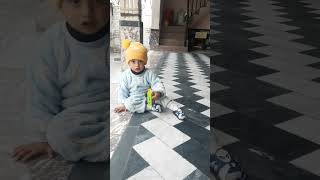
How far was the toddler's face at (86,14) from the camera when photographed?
33cm

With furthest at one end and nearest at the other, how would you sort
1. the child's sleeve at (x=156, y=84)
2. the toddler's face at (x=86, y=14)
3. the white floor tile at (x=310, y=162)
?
the child's sleeve at (x=156, y=84), the white floor tile at (x=310, y=162), the toddler's face at (x=86, y=14)

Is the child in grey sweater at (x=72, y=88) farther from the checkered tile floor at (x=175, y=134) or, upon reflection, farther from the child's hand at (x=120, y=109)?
the child's hand at (x=120, y=109)

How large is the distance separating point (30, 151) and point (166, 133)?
2.64 ft

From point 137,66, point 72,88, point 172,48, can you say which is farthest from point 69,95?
point 172,48

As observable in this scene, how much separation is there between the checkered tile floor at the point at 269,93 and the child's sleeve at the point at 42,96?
0.53m

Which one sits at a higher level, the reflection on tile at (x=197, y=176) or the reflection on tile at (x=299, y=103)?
the reflection on tile at (x=299, y=103)

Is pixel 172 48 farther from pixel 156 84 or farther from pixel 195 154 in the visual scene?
pixel 195 154

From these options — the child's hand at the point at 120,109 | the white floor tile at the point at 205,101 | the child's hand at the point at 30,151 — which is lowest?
the white floor tile at the point at 205,101

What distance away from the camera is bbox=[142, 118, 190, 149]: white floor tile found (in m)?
1.03

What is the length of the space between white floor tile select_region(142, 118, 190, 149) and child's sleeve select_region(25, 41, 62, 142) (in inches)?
26.5

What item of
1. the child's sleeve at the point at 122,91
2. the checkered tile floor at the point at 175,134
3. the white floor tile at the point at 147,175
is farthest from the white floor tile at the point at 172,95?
the white floor tile at the point at 147,175

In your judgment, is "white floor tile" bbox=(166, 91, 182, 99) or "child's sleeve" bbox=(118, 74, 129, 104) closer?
"child's sleeve" bbox=(118, 74, 129, 104)

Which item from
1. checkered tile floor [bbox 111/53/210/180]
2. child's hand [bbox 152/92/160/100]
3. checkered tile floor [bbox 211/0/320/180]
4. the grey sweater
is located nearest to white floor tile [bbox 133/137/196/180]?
checkered tile floor [bbox 111/53/210/180]

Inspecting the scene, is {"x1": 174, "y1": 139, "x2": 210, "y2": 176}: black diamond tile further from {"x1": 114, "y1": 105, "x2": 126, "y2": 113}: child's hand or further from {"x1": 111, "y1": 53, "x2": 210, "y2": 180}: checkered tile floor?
{"x1": 114, "y1": 105, "x2": 126, "y2": 113}: child's hand
